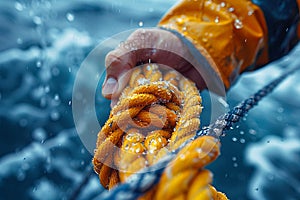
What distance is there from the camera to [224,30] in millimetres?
789

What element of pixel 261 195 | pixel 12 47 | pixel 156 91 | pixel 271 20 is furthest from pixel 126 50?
pixel 12 47

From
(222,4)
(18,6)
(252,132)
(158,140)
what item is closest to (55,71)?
(18,6)

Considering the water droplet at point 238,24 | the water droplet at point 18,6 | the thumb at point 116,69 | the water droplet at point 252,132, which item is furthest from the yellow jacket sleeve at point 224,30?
the water droplet at point 18,6

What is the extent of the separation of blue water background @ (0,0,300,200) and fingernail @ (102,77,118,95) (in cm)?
72

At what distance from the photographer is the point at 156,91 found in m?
0.53

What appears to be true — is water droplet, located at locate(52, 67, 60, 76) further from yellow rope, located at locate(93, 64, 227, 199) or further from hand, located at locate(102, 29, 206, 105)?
yellow rope, located at locate(93, 64, 227, 199)

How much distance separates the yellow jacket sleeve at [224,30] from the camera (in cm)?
77

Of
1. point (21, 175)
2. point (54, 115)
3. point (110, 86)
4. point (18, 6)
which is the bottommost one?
point (21, 175)

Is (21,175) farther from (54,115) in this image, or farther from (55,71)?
(55,71)

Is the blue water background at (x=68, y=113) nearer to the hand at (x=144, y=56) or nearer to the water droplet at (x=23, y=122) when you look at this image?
the water droplet at (x=23, y=122)

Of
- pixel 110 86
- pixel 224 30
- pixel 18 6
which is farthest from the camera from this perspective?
pixel 18 6

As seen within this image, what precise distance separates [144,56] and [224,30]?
0.22 meters

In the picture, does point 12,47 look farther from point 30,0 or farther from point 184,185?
point 184,185

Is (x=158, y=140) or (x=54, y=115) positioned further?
(x=54, y=115)
